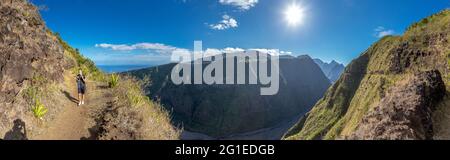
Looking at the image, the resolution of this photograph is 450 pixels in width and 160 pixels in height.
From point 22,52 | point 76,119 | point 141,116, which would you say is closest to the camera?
point 76,119

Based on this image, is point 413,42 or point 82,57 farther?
point 413,42

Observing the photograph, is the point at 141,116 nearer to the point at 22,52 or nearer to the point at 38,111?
the point at 38,111

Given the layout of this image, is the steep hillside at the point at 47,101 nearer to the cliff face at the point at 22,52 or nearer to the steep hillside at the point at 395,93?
the cliff face at the point at 22,52

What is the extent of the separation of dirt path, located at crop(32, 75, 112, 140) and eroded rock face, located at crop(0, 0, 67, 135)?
1165 millimetres

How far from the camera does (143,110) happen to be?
1466 centimetres

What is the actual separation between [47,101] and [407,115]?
14.4m

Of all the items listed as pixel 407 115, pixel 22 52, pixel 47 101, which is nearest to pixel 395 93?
pixel 407 115

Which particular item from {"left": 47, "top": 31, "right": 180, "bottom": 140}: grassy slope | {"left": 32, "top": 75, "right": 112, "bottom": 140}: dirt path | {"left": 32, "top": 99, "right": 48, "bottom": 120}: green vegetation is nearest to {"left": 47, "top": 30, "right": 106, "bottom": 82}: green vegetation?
{"left": 47, "top": 31, "right": 180, "bottom": 140}: grassy slope

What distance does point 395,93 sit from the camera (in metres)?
16.8

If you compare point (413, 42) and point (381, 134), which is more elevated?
point (413, 42)

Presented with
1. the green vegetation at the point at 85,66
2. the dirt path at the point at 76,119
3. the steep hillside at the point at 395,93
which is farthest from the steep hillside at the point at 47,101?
the steep hillside at the point at 395,93
